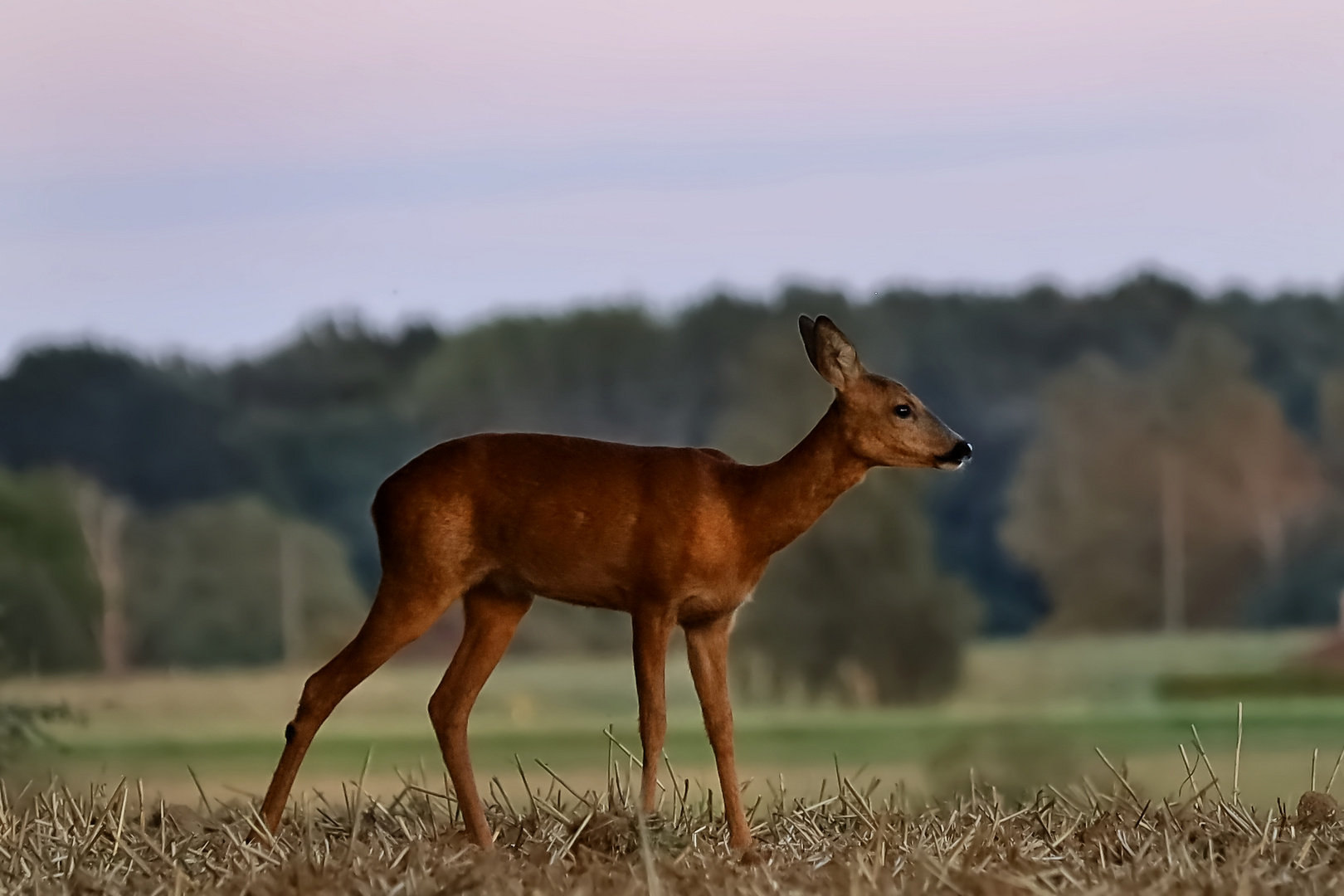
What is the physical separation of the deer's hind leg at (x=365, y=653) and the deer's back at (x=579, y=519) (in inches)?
3.0

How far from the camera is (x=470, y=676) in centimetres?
395

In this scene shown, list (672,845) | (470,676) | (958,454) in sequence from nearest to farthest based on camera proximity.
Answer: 1. (672,845)
2. (958,454)
3. (470,676)

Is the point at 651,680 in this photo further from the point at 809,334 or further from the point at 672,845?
the point at 809,334

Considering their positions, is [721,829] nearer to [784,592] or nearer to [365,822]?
[365,822]

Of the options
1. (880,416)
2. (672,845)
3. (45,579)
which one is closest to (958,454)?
(880,416)

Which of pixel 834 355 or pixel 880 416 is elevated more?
pixel 834 355

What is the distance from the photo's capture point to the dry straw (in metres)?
3.32

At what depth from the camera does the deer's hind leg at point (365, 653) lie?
3836mm

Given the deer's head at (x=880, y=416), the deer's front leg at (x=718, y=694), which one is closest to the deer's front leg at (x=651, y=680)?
the deer's front leg at (x=718, y=694)

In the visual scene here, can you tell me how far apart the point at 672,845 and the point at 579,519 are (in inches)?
27.8

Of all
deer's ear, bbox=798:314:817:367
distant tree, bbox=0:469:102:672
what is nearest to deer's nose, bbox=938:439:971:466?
deer's ear, bbox=798:314:817:367

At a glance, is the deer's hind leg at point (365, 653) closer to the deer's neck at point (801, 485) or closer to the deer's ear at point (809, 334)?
the deer's neck at point (801, 485)

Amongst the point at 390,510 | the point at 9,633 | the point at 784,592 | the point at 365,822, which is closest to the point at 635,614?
the point at 390,510

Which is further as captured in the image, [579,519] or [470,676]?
[470,676]
